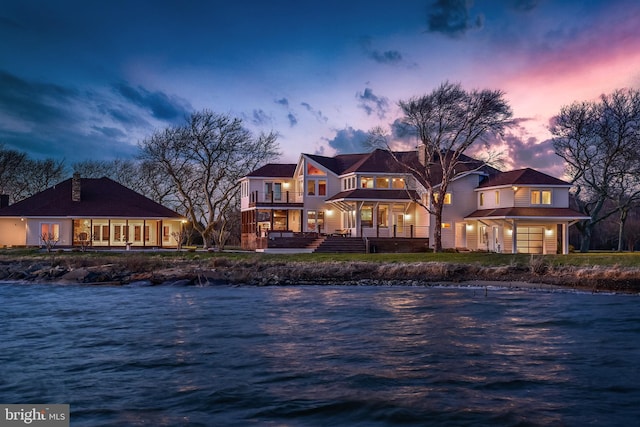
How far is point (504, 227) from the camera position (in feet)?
133

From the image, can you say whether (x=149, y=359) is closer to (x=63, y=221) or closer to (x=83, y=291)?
(x=83, y=291)

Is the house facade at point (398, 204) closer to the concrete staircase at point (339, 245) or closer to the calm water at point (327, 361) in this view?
the concrete staircase at point (339, 245)

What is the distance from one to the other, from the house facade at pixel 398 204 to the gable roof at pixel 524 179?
67 mm

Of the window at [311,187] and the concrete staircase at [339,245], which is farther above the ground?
the window at [311,187]

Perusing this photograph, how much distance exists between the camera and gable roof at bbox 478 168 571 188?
40.2m

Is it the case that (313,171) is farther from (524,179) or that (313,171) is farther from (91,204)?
(91,204)

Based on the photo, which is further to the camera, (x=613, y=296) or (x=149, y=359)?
(x=613, y=296)

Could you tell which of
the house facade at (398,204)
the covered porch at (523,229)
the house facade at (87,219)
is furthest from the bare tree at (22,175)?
the covered porch at (523,229)

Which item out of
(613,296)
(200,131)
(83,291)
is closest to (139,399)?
(83,291)

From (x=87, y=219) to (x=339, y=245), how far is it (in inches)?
720

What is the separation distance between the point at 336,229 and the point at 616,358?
35286mm

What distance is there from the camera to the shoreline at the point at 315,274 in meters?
24.8

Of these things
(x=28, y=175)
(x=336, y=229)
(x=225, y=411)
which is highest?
(x=28, y=175)

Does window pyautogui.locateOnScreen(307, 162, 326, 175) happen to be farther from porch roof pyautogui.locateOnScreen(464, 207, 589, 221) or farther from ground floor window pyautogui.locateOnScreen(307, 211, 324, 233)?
porch roof pyautogui.locateOnScreen(464, 207, 589, 221)
